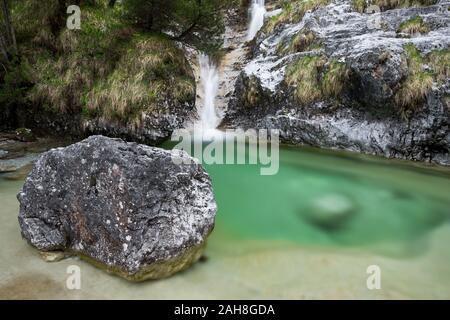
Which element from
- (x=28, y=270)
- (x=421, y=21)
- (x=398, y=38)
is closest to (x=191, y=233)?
(x=28, y=270)

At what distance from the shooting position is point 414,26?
9.59m

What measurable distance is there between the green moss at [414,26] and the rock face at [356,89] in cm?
8

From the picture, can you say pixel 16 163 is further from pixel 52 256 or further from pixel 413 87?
pixel 413 87

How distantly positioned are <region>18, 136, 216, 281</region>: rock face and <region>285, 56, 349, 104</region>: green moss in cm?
569

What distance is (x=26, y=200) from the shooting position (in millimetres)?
5078

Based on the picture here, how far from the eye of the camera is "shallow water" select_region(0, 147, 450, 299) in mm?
4266

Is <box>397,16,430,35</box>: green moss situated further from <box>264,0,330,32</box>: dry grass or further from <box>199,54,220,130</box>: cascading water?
<box>199,54,220,130</box>: cascading water

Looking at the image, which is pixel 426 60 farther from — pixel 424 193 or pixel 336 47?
pixel 424 193

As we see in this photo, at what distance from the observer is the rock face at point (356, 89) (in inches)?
338

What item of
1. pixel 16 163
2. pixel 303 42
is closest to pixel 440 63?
pixel 303 42

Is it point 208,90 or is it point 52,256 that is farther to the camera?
point 208,90

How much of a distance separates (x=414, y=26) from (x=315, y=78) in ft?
9.13

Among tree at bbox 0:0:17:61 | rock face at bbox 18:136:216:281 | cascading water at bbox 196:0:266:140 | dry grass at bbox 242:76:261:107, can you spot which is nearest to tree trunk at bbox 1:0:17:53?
tree at bbox 0:0:17:61

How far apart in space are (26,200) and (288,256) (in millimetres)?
3629
